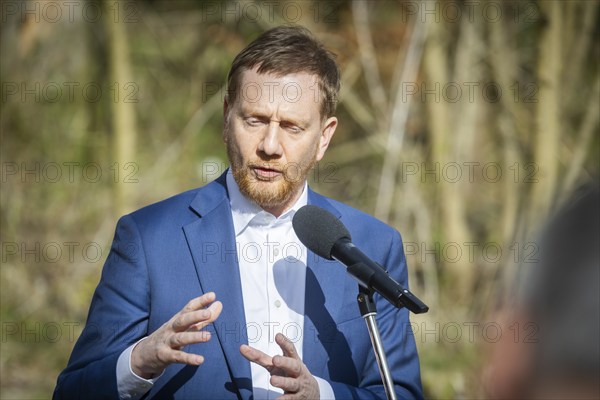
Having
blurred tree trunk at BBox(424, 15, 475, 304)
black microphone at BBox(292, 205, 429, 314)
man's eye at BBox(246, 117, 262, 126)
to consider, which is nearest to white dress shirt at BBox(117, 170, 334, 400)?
man's eye at BBox(246, 117, 262, 126)

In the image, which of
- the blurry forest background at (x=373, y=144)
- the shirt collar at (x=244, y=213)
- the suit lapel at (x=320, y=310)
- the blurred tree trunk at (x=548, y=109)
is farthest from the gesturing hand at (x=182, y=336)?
the blurred tree trunk at (x=548, y=109)

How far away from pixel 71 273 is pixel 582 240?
287 inches

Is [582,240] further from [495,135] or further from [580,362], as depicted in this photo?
[495,135]

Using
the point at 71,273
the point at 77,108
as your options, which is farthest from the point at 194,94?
the point at 71,273

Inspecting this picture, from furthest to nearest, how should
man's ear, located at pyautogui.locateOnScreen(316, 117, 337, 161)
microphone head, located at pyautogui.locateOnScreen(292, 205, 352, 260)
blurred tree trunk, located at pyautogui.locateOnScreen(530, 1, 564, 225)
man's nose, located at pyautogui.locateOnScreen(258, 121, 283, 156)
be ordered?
blurred tree trunk, located at pyautogui.locateOnScreen(530, 1, 564, 225) < man's ear, located at pyautogui.locateOnScreen(316, 117, 337, 161) < man's nose, located at pyautogui.locateOnScreen(258, 121, 283, 156) < microphone head, located at pyautogui.locateOnScreen(292, 205, 352, 260)

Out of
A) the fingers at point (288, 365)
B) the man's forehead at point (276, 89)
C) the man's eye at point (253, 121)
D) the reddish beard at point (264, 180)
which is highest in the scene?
the man's forehead at point (276, 89)

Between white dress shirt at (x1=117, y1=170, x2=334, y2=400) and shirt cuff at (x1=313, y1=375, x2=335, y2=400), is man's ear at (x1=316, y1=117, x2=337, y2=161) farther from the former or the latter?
shirt cuff at (x1=313, y1=375, x2=335, y2=400)

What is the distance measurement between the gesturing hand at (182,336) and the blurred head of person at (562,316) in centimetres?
125

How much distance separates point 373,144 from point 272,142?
14.9ft

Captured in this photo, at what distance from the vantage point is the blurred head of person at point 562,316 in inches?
32.6

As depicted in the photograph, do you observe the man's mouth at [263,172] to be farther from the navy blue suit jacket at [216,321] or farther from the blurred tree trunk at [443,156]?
the blurred tree trunk at [443,156]

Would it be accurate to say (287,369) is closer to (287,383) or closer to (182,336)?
(287,383)

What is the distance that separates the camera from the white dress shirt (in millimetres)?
2650

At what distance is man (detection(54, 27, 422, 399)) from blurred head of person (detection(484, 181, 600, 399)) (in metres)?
1.52
